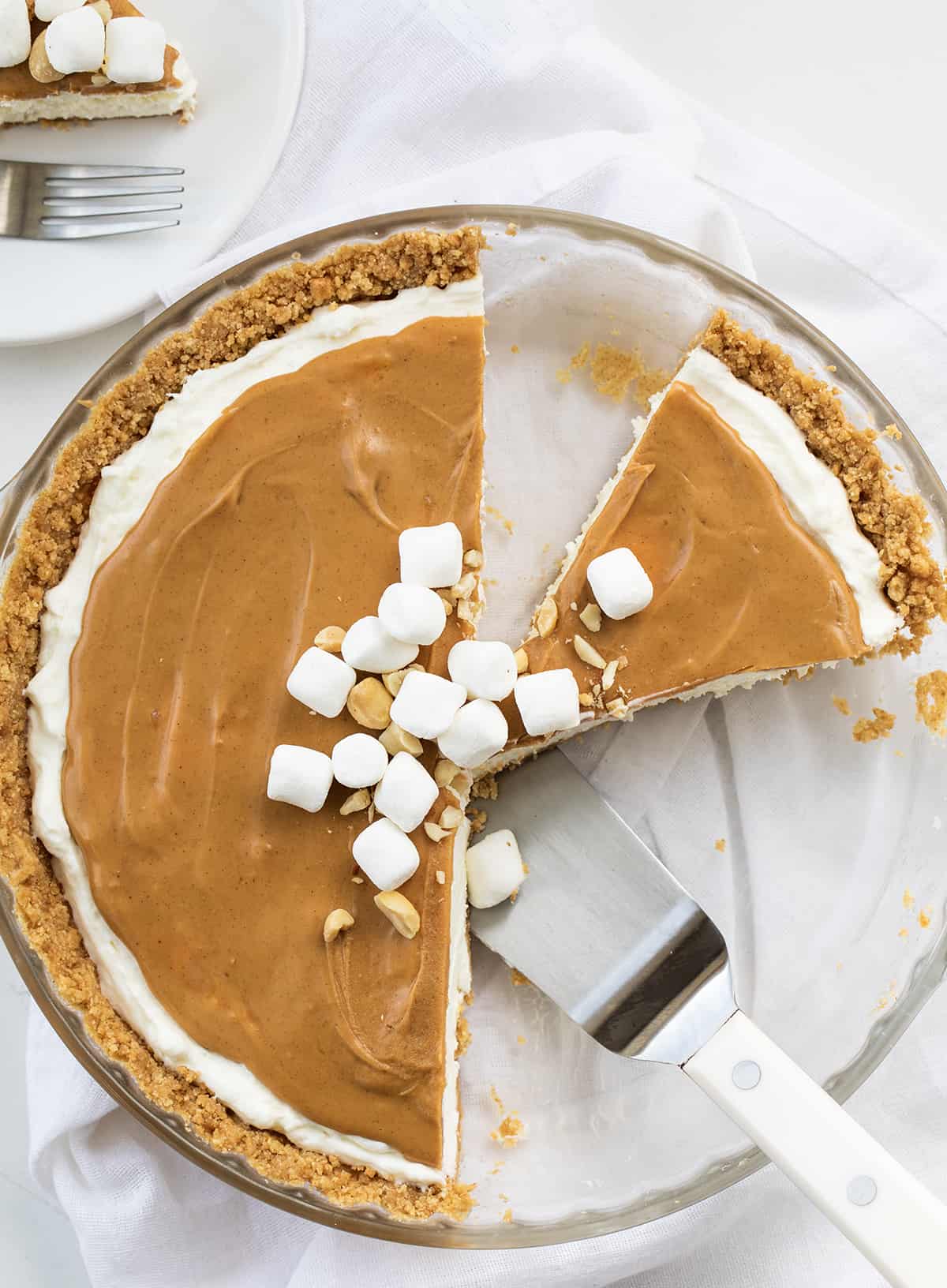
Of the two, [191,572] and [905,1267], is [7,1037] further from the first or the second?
[905,1267]

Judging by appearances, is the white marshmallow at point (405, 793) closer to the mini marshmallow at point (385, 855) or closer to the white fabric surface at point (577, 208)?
the mini marshmallow at point (385, 855)

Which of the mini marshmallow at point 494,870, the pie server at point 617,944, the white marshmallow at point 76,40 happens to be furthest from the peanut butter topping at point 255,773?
the white marshmallow at point 76,40

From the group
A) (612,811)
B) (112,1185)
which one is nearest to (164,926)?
(112,1185)

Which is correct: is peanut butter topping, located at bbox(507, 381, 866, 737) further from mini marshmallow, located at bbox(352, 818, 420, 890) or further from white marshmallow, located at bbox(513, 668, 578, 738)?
mini marshmallow, located at bbox(352, 818, 420, 890)

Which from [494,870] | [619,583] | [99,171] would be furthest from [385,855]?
[99,171]

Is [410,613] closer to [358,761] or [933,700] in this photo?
[358,761]

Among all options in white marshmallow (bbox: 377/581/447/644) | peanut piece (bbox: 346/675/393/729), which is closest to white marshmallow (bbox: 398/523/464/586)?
white marshmallow (bbox: 377/581/447/644)
